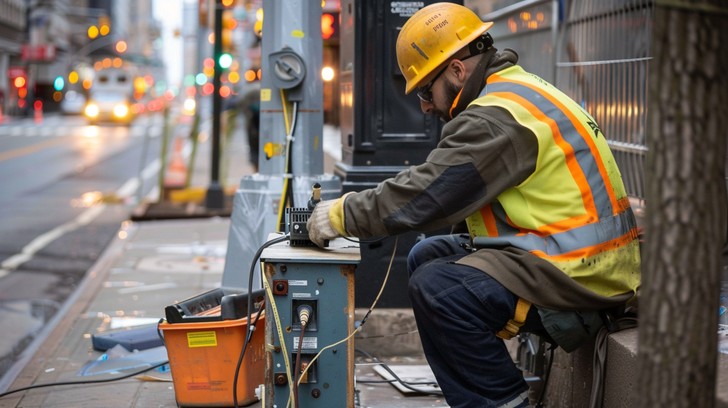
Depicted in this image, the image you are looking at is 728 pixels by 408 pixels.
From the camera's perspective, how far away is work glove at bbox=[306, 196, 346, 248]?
13.3ft

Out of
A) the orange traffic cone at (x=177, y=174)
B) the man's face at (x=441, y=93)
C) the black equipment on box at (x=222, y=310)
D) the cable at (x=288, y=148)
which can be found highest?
the man's face at (x=441, y=93)

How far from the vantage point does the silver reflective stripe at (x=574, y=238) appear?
3.83 meters

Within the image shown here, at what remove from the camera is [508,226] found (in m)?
3.99

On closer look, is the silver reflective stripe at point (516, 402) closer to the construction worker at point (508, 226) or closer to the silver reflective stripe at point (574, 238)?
the construction worker at point (508, 226)

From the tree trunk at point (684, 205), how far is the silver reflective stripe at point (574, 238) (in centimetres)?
136

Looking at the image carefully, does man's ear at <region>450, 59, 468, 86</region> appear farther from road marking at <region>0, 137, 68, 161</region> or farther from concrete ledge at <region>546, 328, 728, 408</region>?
road marking at <region>0, 137, 68, 161</region>

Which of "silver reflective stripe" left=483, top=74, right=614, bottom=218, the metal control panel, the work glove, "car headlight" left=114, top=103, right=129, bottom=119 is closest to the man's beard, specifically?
"silver reflective stripe" left=483, top=74, right=614, bottom=218

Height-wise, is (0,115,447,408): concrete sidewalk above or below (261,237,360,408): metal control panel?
below

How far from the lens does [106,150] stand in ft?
109

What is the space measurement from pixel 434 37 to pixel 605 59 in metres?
3.16

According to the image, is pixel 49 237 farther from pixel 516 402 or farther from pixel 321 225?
pixel 516 402

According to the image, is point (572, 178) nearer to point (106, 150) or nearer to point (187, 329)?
point (187, 329)

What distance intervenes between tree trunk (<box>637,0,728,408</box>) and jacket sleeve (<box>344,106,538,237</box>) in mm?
1339

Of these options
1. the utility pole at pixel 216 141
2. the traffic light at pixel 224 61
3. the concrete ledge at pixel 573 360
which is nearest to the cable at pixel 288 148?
the concrete ledge at pixel 573 360
